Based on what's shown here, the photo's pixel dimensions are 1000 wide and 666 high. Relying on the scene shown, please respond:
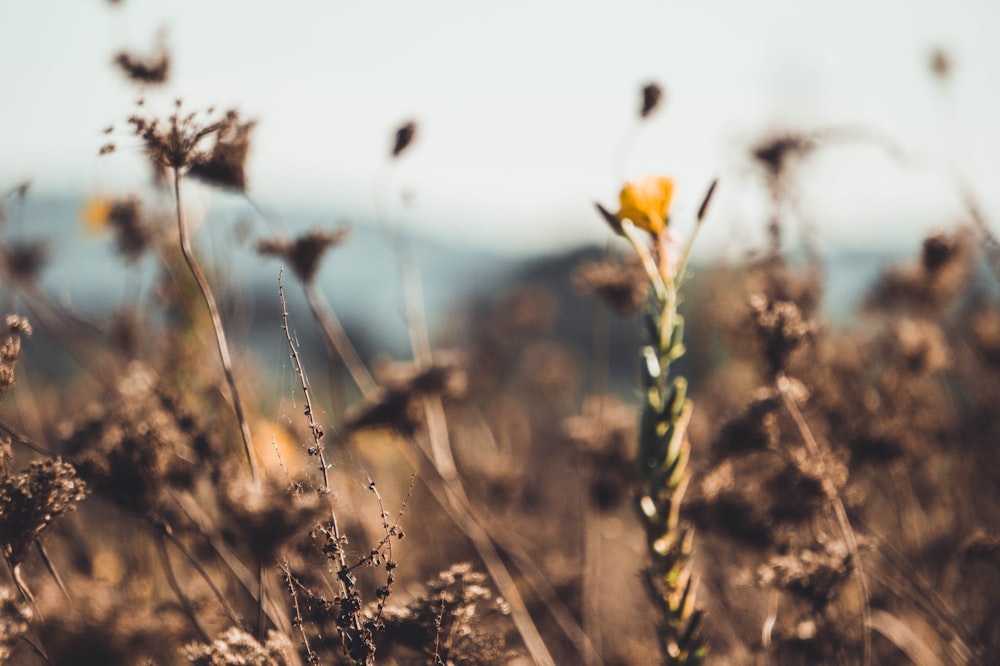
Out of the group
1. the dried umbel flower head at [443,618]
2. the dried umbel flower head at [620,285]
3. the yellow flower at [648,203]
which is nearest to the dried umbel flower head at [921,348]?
the dried umbel flower head at [620,285]

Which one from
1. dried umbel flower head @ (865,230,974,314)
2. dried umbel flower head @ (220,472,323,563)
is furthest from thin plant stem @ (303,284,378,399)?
dried umbel flower head @ (865,230,974,314)

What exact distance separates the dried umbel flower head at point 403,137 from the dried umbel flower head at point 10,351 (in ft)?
5.38

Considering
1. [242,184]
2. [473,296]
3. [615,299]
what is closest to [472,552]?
[615,299]

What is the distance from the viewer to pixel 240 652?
158cm

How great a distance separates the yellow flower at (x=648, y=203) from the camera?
6.48 feet

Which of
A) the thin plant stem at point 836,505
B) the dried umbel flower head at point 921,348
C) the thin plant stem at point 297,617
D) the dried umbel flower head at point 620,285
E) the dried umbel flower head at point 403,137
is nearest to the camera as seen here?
the thin plant stem at point 297,617

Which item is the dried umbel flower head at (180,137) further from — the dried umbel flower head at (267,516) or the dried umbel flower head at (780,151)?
the dried umbel flower head at (780,151)

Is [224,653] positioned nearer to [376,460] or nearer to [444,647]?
[444,647]

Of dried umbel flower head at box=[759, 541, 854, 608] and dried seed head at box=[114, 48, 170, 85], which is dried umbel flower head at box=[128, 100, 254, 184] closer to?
dried seed head at box=[114, 48, 170, 85]

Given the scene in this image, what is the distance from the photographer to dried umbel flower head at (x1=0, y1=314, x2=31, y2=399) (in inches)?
64.7

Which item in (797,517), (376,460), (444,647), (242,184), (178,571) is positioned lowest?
(376,460)

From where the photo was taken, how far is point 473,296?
27.9 ft

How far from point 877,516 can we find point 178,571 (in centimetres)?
437

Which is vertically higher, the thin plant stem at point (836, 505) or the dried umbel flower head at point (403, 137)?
the dried umbel flower head at point (403, 137)
